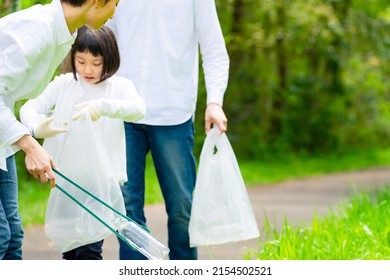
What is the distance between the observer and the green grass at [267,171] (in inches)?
393

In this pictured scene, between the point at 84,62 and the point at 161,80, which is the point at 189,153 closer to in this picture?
the point at 161,80

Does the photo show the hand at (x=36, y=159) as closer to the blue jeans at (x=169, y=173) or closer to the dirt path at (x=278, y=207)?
the blue jeans at (x=169, y=173)

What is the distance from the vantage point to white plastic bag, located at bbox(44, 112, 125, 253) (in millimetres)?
4496

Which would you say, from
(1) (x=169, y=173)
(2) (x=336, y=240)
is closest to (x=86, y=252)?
(1) (x=169, y=173)

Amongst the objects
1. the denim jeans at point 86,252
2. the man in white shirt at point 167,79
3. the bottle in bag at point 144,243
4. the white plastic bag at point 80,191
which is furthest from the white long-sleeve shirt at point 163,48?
the bottle in bag at point 144,243

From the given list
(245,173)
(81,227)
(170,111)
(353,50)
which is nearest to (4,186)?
(81,227)

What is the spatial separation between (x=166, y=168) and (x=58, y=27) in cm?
141

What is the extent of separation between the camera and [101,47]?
4652mm

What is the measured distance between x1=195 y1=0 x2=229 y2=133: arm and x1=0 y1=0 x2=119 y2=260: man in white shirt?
120 centimetres

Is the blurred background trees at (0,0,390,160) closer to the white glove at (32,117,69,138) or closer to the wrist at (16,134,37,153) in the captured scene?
the white glove at (32,117,69,138)

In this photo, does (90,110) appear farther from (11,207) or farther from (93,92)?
(11,207)

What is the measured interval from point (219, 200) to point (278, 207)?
578 cm

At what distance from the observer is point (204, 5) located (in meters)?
4.98
